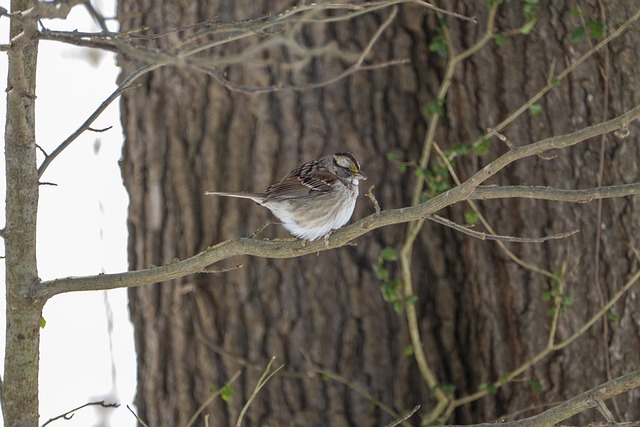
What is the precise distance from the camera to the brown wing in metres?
4.51

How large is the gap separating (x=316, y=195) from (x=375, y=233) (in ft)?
1.65

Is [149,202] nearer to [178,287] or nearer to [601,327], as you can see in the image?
[178,287]

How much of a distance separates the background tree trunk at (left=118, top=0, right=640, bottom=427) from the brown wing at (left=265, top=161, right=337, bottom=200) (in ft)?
0.76

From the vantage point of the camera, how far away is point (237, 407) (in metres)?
4.84

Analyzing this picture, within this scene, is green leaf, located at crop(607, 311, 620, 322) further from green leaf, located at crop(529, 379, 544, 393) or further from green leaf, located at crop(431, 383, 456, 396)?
green leaf, located at crop(431, 383, 456, 396)

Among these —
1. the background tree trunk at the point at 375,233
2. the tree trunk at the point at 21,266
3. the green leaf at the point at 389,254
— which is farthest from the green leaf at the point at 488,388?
the tree trunk at the point at 21,266

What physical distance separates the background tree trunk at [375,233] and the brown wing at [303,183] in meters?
0.23

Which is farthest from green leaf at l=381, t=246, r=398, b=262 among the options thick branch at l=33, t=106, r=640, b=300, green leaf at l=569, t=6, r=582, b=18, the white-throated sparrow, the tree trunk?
the tree trunk

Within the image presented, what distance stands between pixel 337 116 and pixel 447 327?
1353mm

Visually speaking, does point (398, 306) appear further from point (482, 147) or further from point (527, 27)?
point (527, 27)

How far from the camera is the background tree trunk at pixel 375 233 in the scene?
475cm

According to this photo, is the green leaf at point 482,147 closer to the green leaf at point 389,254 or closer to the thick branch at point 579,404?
the green leaf at point 389,254

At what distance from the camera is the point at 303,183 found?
458 cm

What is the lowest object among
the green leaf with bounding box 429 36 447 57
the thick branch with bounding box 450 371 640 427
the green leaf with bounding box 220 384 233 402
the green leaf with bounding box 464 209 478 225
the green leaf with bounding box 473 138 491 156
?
the green leaf with bounding box 220 384 233 402
